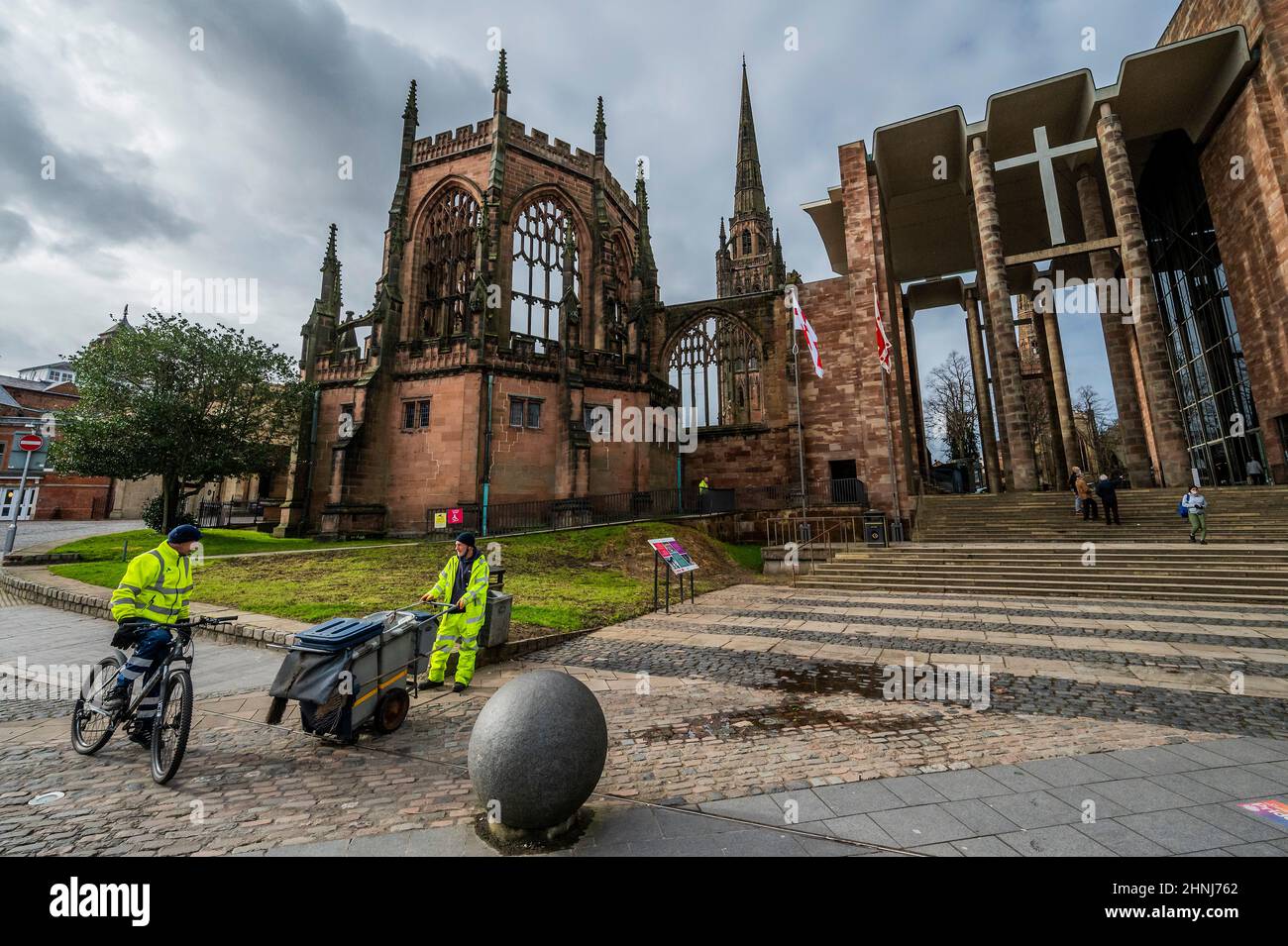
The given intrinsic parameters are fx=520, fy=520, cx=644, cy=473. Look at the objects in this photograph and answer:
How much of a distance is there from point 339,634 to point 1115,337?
3139cm

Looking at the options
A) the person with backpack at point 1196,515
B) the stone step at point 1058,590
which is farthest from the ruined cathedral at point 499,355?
the person with backpack at point 1196,515

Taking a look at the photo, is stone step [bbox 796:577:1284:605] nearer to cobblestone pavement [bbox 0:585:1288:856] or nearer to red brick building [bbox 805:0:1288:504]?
cobblestone pavement [bbox 0:585:1288:856]

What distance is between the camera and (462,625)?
5.72 metres

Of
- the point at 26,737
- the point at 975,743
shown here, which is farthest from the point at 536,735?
the point at 26,737

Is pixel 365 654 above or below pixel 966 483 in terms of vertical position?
below

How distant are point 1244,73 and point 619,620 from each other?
29558 millimetres

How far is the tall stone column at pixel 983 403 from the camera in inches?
1047

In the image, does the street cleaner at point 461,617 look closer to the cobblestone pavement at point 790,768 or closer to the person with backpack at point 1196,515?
the cobblestone pavement at point 790,768

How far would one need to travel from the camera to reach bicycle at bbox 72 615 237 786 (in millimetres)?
3656

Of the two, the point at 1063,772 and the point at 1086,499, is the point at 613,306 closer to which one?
the point at 1086,499

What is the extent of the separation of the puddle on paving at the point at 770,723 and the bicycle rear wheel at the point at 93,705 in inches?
163

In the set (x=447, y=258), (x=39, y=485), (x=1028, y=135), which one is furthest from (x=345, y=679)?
(x=39, y=485)
